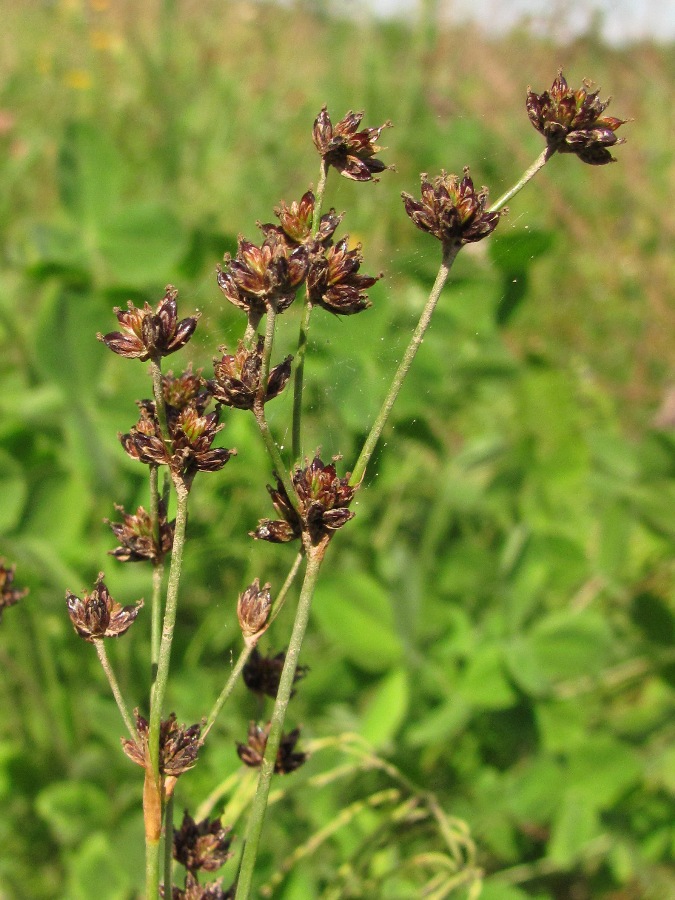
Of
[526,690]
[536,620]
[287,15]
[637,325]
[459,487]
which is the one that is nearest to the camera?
[526,690]

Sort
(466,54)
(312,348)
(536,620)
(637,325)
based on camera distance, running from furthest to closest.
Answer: (466,54)
(637,325)
(536,620)
(312,348)

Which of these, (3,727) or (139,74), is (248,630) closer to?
(3,727)

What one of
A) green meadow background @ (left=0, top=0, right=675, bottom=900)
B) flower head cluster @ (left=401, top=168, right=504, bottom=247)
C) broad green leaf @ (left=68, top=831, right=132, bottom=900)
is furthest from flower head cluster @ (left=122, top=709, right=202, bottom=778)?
broad green leaf @ (left=68, top=831, right=132, bottom=900)

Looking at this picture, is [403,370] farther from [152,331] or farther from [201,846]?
[201,846]

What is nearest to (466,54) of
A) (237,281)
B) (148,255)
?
(148,255)

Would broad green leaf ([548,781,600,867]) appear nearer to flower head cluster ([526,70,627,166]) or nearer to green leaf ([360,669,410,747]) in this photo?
green leaf ([360,669,410,747])

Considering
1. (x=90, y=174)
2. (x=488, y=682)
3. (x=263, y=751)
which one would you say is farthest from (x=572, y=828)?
(x=90, y=174)

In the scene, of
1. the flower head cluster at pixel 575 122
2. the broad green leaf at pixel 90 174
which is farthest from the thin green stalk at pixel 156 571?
the broad green leaf at pixel 90 174
